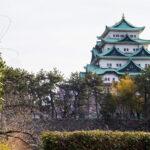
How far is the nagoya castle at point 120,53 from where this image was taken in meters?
61.5

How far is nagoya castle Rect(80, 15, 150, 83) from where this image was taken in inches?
2420

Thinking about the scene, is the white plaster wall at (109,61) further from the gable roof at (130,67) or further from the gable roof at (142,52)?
the gable roof at (130,67)

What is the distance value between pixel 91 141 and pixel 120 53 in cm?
4599

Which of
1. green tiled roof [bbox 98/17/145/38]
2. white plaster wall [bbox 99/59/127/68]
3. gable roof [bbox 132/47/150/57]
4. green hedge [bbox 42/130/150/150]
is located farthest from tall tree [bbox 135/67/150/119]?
green hedge [bbox 42/130/150/150]

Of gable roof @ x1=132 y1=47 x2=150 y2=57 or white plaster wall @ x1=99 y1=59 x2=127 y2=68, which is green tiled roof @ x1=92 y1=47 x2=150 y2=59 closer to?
gable roof @ x1=132 y1=47 x2=150 y2=57

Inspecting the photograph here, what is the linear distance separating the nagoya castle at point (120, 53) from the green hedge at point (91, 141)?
40.3 metres

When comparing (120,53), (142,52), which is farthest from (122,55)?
(142,52)

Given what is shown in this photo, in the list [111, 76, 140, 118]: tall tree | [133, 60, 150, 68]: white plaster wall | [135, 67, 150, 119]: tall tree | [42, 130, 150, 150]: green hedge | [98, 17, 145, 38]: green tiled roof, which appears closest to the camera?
[42, 130, 150, 150]: green hedge

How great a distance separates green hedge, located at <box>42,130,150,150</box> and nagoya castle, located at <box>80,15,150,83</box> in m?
40.3

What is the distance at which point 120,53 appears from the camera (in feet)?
211

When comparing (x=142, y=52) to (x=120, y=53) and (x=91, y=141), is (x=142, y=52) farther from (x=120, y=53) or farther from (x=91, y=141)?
(x=91, y=141)

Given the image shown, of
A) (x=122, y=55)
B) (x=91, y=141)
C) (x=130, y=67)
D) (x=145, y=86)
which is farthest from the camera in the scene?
(x=122, y=55)

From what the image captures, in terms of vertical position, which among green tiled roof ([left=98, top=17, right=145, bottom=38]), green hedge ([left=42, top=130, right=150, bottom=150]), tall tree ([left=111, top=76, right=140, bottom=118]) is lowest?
green hedge ([left=42, top=130, right=150, bottom=150])

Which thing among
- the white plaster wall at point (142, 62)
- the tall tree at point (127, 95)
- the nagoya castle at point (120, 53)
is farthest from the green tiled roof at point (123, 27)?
the tall tree at point (127, 95)
